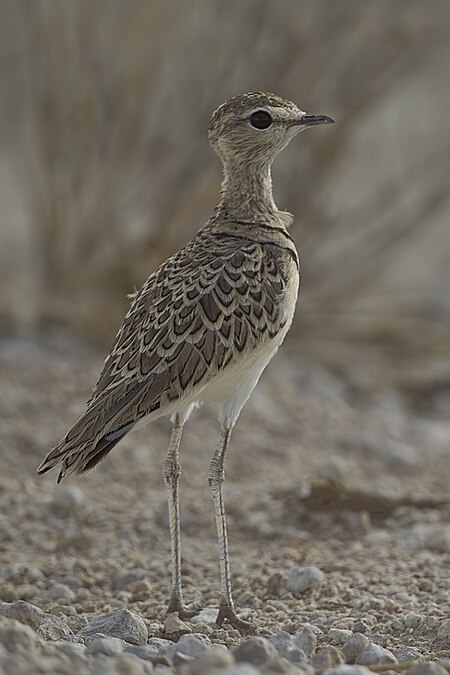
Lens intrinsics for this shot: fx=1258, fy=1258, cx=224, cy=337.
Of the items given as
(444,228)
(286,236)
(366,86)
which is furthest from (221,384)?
(444,228)

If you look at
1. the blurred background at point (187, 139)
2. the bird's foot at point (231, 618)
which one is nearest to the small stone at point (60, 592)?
the bird's foot at point (231, 618)

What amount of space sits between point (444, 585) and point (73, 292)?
3943mm

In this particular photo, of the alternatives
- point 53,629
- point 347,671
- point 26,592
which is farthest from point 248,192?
point 347,671

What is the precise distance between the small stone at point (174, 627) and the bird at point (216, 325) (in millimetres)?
153

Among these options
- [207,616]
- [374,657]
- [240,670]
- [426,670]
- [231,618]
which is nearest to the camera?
[240,670]

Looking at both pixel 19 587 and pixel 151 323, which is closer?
pixel 151 323

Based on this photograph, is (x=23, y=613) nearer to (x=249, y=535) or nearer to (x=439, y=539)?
(x=249, y=535)

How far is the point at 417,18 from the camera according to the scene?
7.06 metres

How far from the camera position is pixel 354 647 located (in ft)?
11.5

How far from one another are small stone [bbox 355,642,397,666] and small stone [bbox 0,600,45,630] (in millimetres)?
930

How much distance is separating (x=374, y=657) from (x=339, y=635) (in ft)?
0.90

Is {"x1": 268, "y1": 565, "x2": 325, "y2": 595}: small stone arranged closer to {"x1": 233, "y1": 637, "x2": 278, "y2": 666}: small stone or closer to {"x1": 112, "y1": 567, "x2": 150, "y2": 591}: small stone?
{"x1": 112, "y1": 567, "x2": 150, "y2": 591}: small stone

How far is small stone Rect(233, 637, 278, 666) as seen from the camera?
3010 mm

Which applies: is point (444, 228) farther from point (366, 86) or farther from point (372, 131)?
point (366, 86)
